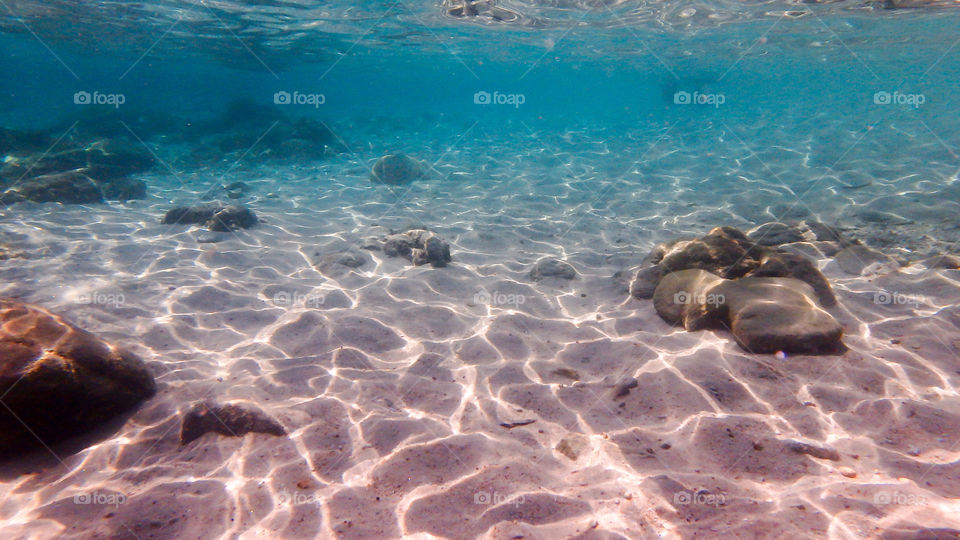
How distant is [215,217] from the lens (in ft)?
36.7

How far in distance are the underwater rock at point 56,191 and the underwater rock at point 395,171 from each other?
8906 millimetres

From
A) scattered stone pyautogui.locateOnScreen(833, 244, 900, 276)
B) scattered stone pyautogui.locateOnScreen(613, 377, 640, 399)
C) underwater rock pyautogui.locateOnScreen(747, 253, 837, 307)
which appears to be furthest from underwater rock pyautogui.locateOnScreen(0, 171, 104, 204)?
scattered stone pyautogui.locateOnScreen(833, 244, 900, 276)

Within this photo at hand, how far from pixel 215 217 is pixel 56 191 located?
684 cm

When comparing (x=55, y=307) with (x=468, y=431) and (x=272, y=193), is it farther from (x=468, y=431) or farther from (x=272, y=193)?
(x=272, y=193)

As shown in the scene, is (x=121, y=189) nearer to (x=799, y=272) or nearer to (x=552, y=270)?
(x=552, y=270)

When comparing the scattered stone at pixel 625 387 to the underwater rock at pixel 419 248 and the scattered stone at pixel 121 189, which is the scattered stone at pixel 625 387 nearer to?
the underwater rock at pixel 419 248

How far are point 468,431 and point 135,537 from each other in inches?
102

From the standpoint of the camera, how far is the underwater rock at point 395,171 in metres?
18.0

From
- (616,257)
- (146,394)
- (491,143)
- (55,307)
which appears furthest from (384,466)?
(491,143)

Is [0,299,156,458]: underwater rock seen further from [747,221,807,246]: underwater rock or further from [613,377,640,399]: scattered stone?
[747,221,807,246]: underwater rock

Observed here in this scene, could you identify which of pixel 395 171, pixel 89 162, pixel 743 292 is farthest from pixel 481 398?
pixel 89 162

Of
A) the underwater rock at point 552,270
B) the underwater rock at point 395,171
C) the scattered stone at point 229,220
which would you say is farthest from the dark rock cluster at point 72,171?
the underwater rock at point 552,270

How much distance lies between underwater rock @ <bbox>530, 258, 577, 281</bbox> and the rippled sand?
0.22 meters

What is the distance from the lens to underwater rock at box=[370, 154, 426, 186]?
18.0 metres
